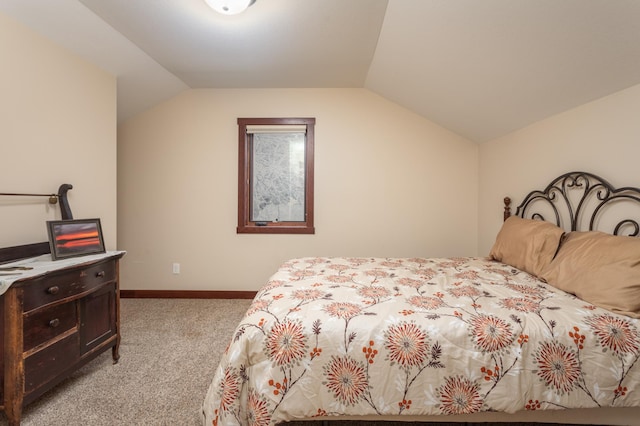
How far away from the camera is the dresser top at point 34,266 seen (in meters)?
1.35

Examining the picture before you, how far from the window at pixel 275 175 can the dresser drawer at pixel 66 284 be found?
1502mm

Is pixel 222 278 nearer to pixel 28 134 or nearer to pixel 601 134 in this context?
pixel 28 134

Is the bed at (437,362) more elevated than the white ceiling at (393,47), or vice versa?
the white ceiling at (393,47)

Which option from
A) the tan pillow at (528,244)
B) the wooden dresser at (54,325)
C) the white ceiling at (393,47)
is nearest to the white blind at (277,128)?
the white ceiling at (393,47)

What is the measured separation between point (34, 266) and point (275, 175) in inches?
87.7

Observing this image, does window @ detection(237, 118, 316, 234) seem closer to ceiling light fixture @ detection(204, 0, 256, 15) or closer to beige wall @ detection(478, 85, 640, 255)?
ceiling light fixture @ detection(204, 0, 256, 15)

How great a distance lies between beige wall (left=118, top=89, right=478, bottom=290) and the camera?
10.7 ft

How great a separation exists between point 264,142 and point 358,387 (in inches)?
111

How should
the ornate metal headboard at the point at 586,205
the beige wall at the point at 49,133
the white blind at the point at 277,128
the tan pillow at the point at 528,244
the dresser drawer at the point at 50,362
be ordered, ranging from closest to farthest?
the dresser drawer at the point at 50,362, the ornate metal headboard at the point at 586,205, the beige wall at the point at 49,133, the tan pillow at the point at 528,244, the white blind at the point at 277,128

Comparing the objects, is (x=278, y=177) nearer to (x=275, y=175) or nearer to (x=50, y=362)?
(x=275, y=175)

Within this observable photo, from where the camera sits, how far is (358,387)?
46.1 inches

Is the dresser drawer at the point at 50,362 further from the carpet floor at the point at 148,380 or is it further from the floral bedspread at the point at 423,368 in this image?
the floral bedspread at the point at 423,368

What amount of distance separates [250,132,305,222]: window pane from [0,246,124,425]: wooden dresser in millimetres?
1648

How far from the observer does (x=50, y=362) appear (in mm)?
1537
